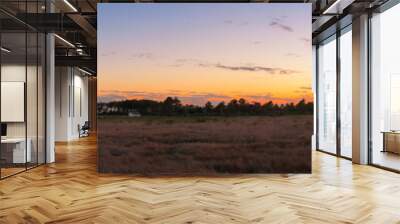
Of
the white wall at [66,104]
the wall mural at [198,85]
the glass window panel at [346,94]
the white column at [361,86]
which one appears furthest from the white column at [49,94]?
the white wall at [66,104]

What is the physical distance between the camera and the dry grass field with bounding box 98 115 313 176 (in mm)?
6875

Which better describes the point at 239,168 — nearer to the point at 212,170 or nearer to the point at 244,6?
the point at 212,170

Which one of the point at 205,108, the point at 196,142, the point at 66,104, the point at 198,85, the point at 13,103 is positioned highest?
the point at 198,85

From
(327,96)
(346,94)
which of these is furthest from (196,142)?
(327,96)

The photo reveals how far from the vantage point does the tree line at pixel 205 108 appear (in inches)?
271

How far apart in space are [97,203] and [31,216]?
812 millimetres

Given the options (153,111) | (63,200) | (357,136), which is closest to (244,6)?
(153,111)

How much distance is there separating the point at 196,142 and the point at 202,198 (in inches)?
78.9

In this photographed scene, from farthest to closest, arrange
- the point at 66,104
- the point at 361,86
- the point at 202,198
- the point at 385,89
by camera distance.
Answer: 1. the point at 66,104
2. the point at 361,86
3. the point at 385,89
4. the point at 202,198

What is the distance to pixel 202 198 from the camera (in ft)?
16.5

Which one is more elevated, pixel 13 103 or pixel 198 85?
pixel 198 85

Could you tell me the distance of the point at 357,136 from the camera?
8.30m

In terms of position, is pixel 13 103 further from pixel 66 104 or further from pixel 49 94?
pixel 66 104

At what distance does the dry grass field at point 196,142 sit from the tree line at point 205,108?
3.9 inches
